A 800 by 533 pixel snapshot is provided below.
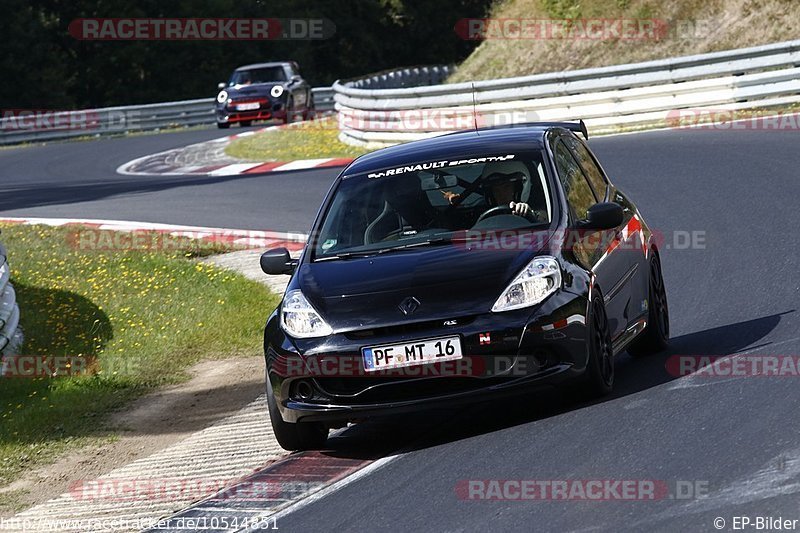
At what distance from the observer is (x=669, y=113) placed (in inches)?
885

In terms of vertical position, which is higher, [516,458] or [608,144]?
[516,458]

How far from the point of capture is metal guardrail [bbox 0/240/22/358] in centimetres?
1130

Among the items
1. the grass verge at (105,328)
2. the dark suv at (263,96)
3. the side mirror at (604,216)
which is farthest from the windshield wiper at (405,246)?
the dark suv at (263,96)

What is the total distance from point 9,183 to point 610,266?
1985 cm

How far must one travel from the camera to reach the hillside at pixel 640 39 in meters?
28.9

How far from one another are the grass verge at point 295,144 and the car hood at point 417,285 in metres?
16.9

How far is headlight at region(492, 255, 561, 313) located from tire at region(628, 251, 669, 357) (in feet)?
4.81

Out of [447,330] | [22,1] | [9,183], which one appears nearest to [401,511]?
[447,330]

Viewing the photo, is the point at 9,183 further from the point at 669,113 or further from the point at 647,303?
the point at 647,303
